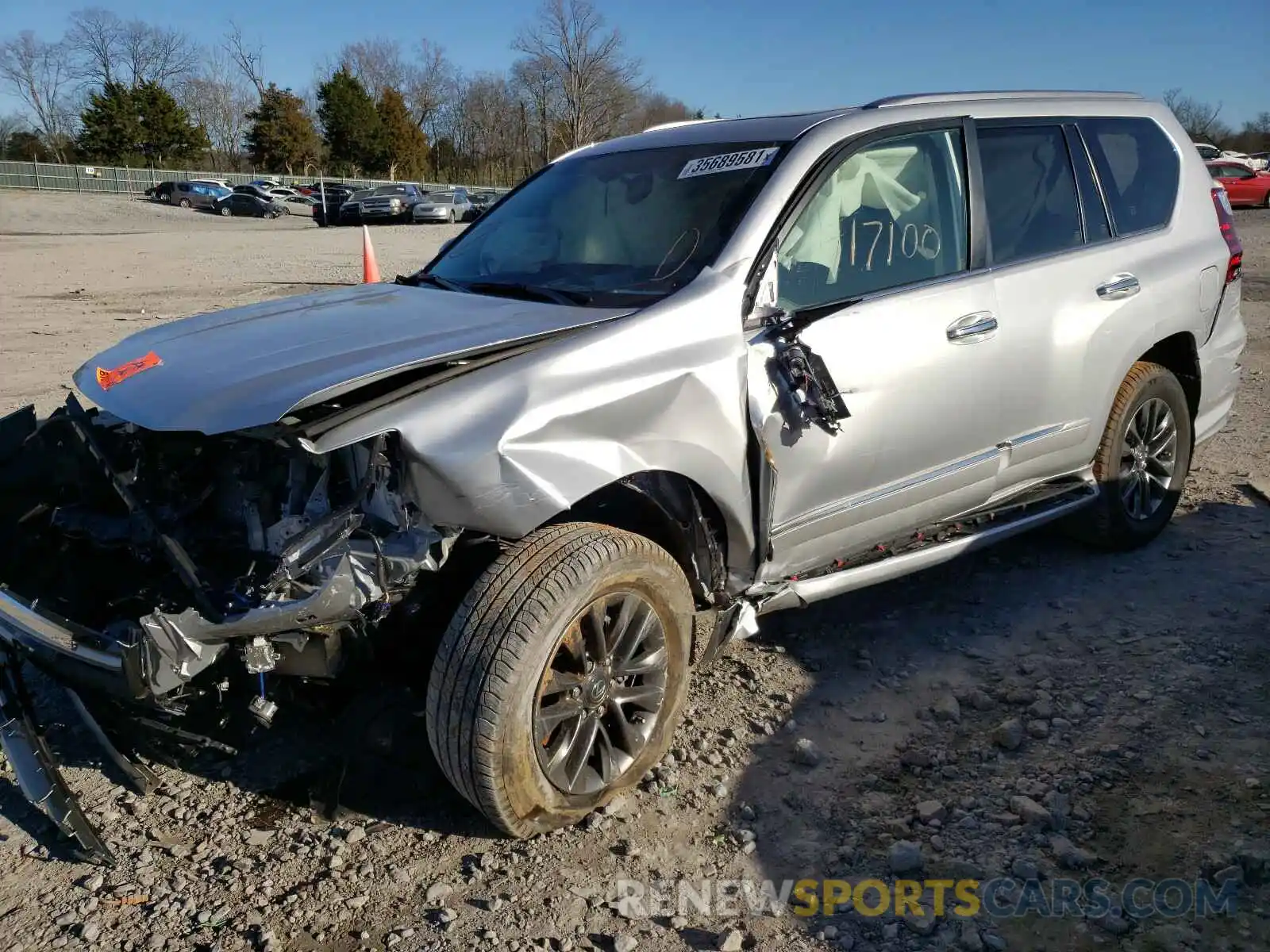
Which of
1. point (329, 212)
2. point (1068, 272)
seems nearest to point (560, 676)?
point (1068, 272)

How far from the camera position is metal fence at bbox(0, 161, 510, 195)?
51.0 meters

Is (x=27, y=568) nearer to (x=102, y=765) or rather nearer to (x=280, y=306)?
(x=102, y=765)

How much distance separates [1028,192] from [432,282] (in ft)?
7.98

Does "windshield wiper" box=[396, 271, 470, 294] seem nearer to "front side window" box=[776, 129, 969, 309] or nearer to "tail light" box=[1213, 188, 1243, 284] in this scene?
"front side window" box=[776, 129, 969, 309]

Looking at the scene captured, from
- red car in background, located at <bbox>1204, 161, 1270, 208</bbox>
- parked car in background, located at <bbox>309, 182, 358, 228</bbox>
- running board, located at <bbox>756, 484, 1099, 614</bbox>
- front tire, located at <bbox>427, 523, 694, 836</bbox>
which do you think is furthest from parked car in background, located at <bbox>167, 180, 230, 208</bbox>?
front tire, located at <bbox>427, 523, 694, 836</bbox>

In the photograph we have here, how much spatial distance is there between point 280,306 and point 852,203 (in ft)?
6.76

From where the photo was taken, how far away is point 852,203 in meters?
3.53

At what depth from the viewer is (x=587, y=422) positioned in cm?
272

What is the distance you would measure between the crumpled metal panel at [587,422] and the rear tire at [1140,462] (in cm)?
224

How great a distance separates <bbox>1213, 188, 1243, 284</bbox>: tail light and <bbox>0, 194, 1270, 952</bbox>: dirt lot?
1.46m

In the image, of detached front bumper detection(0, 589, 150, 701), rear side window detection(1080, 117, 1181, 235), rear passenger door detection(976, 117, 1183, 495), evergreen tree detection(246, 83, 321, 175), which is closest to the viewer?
detached front bumper detection(0, 589, 150, 701)

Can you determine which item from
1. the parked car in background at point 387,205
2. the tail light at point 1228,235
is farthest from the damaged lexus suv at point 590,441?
the parked car in background at point 387,205

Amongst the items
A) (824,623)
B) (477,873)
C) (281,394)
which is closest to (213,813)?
(477,873)

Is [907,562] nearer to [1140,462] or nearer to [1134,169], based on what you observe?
[1140,462]
